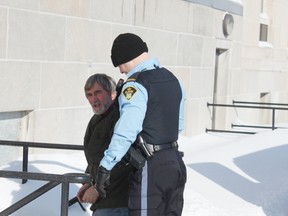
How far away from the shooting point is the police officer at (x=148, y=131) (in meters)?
3.44

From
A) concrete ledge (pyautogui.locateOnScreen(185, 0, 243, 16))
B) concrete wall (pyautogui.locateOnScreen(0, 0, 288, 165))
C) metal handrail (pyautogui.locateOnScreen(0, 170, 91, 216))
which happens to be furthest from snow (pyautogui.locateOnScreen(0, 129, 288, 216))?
concrete ledge (pyautogui.locateOnScreen(185, 0, 243, 16))

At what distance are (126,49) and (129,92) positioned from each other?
306mm

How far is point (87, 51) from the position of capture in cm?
873

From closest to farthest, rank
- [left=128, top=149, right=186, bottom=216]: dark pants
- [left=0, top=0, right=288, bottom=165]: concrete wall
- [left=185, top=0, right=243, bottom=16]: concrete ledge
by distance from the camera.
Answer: [left=128, top=149, right=186, bottom=216]: dark pants, [left=0, top=0, right=288, bottom=165]: concrete wall, [left=185, top=0, right=243, bottom=16]: concrete ledge

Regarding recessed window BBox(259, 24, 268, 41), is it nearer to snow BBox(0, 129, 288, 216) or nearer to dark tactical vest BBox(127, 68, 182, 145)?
snow BBox(0, 129, 288, 216)

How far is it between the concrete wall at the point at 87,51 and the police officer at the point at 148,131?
3.77 m

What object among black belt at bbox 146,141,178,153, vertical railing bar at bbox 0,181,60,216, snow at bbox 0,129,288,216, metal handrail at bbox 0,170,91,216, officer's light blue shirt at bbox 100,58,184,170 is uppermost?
officer's light blue shirt at bbox 100,58,184,170

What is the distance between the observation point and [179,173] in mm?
3656

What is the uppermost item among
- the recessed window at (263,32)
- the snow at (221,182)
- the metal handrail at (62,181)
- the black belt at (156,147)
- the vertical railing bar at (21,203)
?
the recessed window at (263,32)

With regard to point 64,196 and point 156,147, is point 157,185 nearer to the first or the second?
point 156,147

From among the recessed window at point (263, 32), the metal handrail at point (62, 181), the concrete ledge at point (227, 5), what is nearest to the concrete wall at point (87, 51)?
the concrete ledge at point (227, 5)

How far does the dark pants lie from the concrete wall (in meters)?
3.92

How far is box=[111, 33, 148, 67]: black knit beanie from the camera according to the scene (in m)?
3.63

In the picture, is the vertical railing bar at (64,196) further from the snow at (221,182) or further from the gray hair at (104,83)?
the snow at (221,182)
